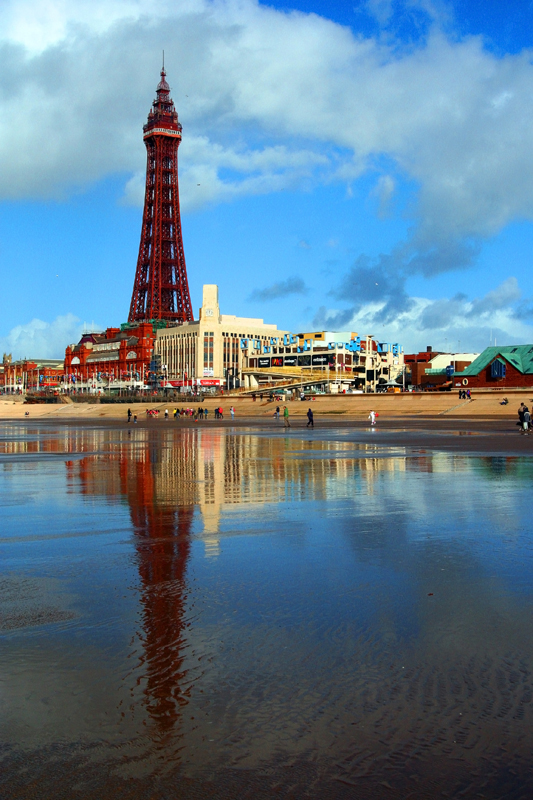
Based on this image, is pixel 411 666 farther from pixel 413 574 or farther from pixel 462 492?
pixel 462 492

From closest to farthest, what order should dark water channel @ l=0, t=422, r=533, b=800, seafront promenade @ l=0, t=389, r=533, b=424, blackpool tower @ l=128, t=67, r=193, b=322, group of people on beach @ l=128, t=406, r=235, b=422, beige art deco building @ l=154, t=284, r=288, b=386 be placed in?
dark water channel @ l=0, t=422, r=533, b=800, seafront promenade @ l=0, t=389, r=533, b=424, group of people on beach @ l=128, t=406, r=235, b=422, beige art deco building @ l=154, t=284, r=288, b=386, blackpool tower @ l=128, t=67, r=193, b=322

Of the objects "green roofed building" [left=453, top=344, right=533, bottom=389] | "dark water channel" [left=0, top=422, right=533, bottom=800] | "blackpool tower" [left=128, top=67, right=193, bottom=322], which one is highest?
"blackpool tower" [left=128, top=67, right=193, bottom=322]

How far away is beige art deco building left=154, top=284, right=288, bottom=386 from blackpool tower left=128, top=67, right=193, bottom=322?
12887 mm

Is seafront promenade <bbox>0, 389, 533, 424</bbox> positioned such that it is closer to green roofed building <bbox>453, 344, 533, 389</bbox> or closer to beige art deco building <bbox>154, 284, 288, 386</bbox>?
green roofed building <bbox>453, 344, 533, 389</bbox>

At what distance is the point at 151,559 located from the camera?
338 inches

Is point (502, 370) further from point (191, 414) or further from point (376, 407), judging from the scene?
point (191, 414)

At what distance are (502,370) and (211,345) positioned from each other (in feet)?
268

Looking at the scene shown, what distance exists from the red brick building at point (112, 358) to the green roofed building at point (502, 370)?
3458 inches

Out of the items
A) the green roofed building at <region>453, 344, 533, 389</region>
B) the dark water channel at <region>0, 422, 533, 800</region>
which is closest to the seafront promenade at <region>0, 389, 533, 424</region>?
the green roofed building at <region>453, 344, 533, 389</region>

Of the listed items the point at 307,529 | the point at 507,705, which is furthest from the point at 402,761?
the point at 307,529

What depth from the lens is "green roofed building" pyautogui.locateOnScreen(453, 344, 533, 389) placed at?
77500mm

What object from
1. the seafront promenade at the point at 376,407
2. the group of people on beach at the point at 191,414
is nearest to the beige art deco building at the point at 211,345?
the seafront promenade at the point at 376,407

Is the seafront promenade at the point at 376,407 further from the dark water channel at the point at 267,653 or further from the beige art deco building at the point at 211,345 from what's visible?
the dark water channel at the point at 267,653

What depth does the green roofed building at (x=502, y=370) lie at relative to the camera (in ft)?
254
